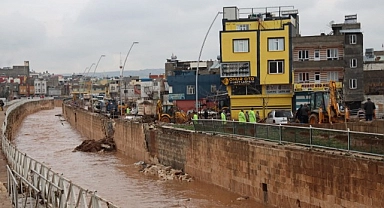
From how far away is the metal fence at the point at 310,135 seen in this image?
17203 mm

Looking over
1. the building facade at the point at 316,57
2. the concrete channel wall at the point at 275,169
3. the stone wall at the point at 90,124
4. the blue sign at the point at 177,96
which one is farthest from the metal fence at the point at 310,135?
the blue sign at the point at 177,96

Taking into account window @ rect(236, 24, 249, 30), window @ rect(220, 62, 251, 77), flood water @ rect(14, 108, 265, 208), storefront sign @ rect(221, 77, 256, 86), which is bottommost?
flood water @ rect(14, 108, 265, 208)

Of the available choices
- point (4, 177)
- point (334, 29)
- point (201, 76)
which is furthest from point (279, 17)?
point (4, 177)

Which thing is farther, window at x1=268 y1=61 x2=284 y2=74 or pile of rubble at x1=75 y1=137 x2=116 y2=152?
window at x1=268 y1=61 x2=284 y2=74

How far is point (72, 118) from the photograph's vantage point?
87.6 meters

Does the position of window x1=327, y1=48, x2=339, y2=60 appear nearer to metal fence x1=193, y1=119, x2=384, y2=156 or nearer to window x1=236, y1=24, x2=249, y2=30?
window x1=236, y1=24, x2=249, y2=30

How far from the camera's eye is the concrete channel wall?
17.0m

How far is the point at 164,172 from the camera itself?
3259 centimetres

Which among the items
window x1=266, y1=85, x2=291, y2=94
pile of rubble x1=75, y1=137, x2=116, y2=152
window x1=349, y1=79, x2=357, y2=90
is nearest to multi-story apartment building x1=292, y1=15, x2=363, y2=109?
window x1=349, y1=79, x2=357, y2=90

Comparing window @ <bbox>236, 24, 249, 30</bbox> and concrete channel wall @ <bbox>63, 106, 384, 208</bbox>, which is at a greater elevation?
window @ <bbox>236, 24, 249, 30</bbox>

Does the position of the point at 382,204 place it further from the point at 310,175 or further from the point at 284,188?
the point at 284,188

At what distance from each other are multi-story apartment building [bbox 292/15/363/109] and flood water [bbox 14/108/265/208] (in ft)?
59.3

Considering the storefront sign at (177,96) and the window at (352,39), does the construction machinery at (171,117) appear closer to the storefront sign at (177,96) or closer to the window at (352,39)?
the storefront sign at (177,96)

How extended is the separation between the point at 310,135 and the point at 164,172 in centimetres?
1363
